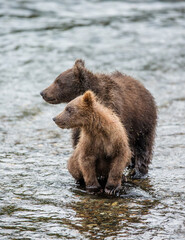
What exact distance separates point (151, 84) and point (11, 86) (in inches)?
151

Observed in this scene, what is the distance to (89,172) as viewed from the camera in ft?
23.9

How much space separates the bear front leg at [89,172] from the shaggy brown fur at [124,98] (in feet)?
3.81

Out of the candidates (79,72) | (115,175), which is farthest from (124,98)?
(115,175)

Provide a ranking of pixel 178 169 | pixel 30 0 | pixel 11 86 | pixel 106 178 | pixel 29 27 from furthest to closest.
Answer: pixel 30 0
pixel 29 27
pixel 11 86
pixel 178 169
pixel 106 178

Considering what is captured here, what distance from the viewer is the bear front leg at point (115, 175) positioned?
720 centimetres

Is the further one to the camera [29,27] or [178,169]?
[29,27]

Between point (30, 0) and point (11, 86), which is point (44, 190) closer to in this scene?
point (11, 86)

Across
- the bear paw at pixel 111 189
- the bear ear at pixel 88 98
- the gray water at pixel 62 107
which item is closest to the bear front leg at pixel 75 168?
the gray water at pixel 62 107

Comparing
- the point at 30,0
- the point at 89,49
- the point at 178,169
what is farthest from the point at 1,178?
the point at 30,0

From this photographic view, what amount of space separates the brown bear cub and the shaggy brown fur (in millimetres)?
928

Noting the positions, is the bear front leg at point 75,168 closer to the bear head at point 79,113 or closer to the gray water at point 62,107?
the gray water at point 62,107

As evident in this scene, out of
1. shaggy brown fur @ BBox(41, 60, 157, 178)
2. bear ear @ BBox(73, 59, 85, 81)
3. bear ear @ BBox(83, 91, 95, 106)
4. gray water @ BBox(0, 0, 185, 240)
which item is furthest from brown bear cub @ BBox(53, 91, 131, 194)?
bear ear @ BBox(73, 59, 85, 81)

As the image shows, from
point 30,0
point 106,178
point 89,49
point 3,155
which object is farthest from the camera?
point 30,0

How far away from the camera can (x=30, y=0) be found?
2342cm
